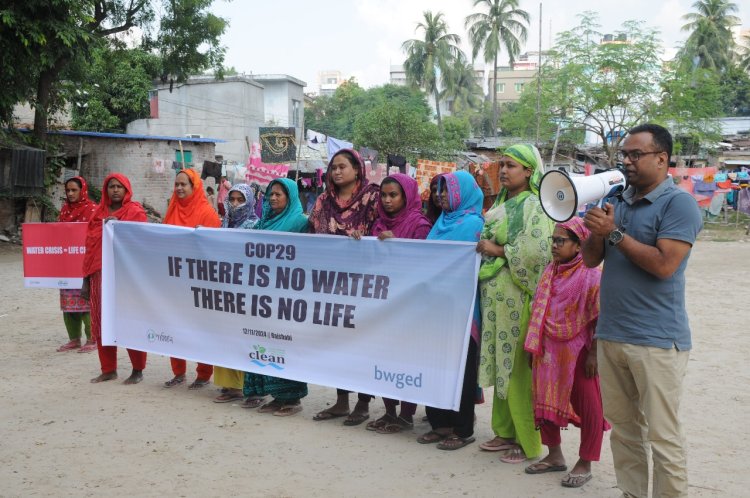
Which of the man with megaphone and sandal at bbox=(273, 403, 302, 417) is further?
sandal at bbox=(273, 403, 302, 417)

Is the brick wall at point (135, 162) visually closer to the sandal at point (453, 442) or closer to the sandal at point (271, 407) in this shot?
the sandal at point (271, 407)

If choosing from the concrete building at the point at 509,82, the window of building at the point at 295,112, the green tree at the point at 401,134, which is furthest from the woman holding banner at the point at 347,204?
the concrete building at the point at 509,82

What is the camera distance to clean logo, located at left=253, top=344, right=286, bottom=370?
15.6 ft

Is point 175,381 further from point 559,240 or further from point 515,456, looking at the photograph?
point 559,240

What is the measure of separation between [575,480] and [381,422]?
1.37 m

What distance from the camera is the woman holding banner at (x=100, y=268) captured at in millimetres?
5598

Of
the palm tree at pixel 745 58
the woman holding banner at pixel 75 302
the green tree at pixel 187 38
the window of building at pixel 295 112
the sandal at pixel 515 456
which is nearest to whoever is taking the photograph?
the sandal at pixel 515 456

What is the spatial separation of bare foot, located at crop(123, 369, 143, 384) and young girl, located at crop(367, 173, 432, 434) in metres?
2.14

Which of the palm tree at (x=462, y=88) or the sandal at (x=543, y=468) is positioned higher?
the palm tree at (x=462, y=88)

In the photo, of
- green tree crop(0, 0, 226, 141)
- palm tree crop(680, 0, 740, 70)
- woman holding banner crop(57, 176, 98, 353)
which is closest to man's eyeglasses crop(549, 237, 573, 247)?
woman holding banner crop(57, 176, 98, 353)

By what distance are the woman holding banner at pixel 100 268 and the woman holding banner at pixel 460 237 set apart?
8.49ft

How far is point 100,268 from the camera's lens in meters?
5.61

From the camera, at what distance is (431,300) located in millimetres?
4211

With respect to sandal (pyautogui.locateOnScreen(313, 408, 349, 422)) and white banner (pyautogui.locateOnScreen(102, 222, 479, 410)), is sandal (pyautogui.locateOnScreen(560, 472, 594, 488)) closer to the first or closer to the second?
white banner (pyautogui.locateOnScreen(102, 222, 479, 410))
